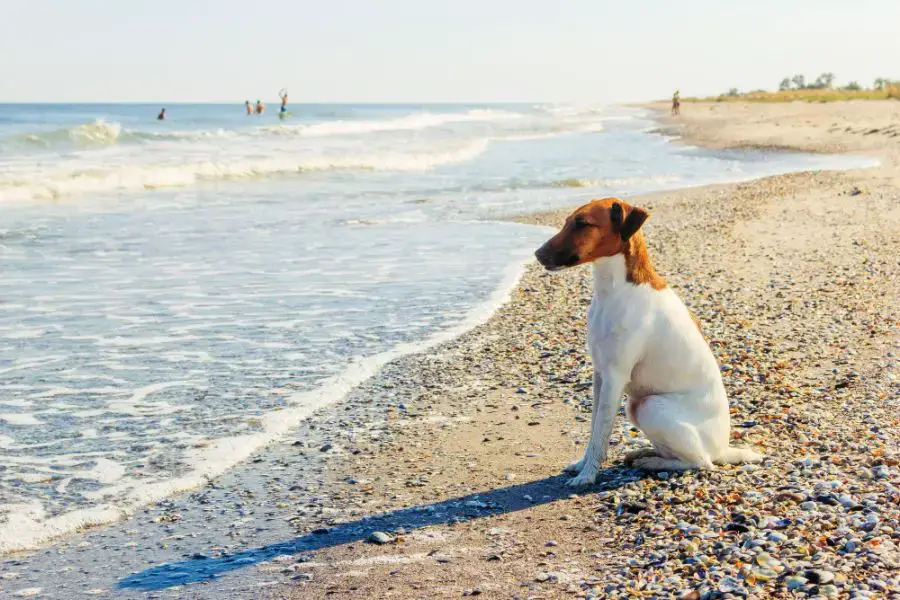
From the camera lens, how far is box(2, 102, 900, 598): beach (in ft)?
12.6

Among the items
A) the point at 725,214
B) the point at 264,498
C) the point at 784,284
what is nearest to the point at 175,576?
the point at 264,498

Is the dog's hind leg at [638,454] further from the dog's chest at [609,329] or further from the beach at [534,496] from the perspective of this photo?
the dog's chest at [609,329]

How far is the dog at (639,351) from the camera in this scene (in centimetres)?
465

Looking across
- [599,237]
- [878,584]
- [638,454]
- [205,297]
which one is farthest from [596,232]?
[205,297]

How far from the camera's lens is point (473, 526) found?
4.45m

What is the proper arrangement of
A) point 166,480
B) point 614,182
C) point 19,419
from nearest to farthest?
point 166,480, point 19,419, point 614,182

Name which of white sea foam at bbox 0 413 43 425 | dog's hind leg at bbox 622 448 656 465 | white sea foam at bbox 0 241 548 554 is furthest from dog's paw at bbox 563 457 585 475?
white sea foam at bbox 0 413 43 425

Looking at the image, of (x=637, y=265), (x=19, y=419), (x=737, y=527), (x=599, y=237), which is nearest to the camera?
(x=737, y=527)

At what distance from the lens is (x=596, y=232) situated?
4.62 meters

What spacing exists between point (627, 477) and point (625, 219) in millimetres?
1392

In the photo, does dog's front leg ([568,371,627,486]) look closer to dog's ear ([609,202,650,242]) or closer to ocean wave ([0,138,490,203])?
dog's ear ([609,202,650,242])

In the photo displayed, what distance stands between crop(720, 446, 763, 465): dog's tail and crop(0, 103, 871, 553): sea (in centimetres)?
277

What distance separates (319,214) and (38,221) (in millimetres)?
5083

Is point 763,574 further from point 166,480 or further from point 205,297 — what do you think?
point 205,297
